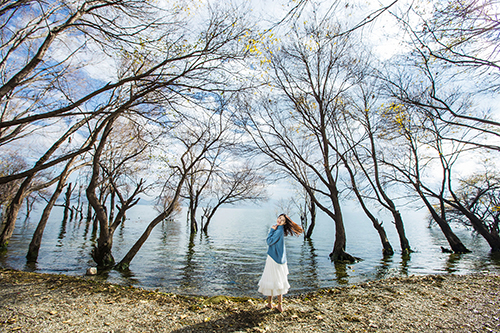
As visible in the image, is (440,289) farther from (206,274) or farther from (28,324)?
(28,324)

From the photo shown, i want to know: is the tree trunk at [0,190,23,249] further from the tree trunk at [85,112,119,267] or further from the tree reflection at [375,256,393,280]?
the tree reflection at [375,256,393,280]

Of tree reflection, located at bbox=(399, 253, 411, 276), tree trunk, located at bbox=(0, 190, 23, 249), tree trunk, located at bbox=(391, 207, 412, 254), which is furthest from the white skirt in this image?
tree trunk, located at bbox=(391, 207, 412, 254)

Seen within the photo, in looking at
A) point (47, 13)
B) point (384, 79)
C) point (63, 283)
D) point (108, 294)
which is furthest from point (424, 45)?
point (63, 283)

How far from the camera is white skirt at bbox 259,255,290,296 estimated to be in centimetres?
519

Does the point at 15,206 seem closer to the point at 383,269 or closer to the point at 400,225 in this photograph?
the point at 383,269

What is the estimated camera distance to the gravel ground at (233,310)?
4.32m

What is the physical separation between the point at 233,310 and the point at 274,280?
3.48 ft

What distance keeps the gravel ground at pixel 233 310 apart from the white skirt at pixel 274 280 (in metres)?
0.39

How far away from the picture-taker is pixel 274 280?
5.25m

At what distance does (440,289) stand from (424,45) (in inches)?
299

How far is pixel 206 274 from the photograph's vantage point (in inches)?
438

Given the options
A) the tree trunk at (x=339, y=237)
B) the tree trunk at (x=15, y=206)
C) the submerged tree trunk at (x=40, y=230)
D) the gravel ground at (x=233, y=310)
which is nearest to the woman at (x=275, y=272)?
the gravel ground at (x=233, y=310)

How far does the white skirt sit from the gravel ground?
0.39m

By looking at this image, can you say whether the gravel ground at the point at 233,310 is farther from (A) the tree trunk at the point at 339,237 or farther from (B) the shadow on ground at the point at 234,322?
(A) the tree trunk at the point at 339,237
